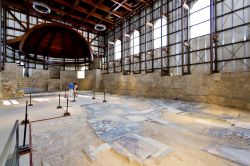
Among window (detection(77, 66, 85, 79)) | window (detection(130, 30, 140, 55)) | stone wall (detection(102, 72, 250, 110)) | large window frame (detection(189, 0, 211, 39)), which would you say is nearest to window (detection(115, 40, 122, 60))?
window (detection(130, 30, 140, 55))

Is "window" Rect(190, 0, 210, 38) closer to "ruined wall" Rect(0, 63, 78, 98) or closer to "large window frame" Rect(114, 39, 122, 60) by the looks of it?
"large window frame" Rect(114, 39, 122, 60)

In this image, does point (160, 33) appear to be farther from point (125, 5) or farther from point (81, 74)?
point (81, 74)

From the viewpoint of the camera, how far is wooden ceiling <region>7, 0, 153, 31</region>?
54.3 ft

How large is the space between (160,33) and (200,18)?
14.6 ft

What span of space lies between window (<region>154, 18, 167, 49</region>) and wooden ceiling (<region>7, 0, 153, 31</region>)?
129 inches

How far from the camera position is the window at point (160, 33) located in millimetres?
14712

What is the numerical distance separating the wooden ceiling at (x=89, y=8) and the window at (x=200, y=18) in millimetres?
6247

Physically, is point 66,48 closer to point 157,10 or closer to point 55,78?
point 55,78

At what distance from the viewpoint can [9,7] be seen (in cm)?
1761

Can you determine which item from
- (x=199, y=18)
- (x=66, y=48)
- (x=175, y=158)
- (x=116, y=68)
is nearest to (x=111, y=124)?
(x=175, y=158)

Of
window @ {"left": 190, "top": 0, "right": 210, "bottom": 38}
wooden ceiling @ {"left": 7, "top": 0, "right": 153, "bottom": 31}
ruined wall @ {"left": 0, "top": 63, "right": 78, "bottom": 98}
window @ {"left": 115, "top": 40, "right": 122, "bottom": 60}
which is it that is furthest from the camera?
window @ {"left": 115, "top": 40, "right": 122, "bottom": 60}

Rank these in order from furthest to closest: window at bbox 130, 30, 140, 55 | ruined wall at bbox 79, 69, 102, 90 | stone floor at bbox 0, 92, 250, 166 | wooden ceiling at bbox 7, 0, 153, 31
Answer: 1. ruined wall at bbox 79, 69, 102, 90
2. window at bbox 130, 30, 140, 55
3. wooden ceiling at bbox 7, 0, 153, 31
4. stone floor at bbox 0, 92, 250, 166

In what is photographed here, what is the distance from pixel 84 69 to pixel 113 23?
9.88 m

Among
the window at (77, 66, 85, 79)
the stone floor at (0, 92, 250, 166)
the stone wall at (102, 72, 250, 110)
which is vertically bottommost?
the stone floor at (0, 92, 250, 166)
